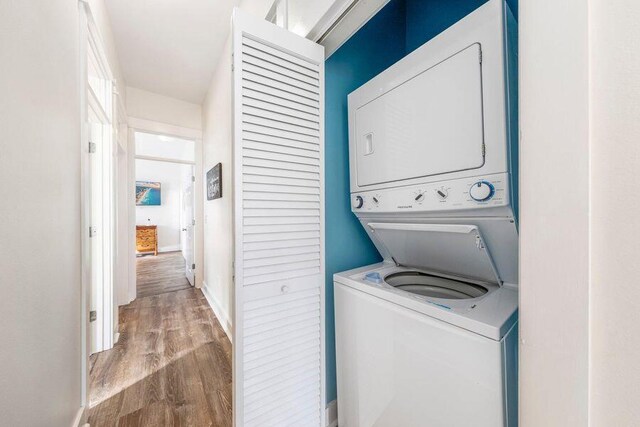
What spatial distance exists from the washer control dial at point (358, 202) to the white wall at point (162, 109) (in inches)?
132

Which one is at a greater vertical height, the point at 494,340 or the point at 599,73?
the point at 599,73

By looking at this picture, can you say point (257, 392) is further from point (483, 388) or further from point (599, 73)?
point (599, 73)

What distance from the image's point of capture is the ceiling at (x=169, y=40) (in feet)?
6.72

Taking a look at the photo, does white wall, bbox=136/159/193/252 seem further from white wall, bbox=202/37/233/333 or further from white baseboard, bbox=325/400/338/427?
white baseboard, bbox=325/400/338/427

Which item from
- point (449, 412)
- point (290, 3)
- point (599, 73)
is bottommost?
point (449, 412)

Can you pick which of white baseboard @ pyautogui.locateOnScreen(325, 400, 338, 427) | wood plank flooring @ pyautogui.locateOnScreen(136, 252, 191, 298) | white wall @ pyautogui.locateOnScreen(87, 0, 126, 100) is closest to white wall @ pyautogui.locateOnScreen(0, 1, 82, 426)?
white wall @ pyautogui.locateOnScreen(87, 0, 126, 100)

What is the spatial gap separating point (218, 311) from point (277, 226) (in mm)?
2139

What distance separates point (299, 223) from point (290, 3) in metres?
1.22

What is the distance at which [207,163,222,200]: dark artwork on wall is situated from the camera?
264 centimetres

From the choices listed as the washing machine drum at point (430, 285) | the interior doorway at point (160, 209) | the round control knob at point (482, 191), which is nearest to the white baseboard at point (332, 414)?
the washing machine drum at point (430, 285)

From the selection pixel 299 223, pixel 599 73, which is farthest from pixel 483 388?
pixel 299 223

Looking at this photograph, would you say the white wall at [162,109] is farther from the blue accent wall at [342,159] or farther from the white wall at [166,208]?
the white wall at [166,208]

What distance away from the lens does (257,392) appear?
1.11 metres

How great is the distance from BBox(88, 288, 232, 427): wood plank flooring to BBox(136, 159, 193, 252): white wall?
5.07 metres
